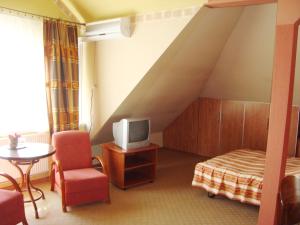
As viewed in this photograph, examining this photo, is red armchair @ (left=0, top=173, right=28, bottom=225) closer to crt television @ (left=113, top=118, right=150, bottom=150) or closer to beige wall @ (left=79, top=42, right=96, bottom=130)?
crt television @ (left=113, top=118, right=150, bottom=150)

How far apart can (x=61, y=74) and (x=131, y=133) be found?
4.57 ft

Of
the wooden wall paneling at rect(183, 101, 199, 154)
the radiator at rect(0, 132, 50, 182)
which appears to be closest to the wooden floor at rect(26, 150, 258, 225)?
the radiator at rect(0, 132, 50, 182)

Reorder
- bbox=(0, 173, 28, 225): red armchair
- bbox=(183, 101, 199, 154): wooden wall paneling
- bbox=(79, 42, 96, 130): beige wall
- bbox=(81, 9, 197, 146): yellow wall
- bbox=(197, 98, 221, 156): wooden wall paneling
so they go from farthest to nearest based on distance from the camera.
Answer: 1. bbox=(183, 101, 199, 154): wooden wall paneling
2. bbox=(197, 98, 221, 156): wooden wall paneling
3. bbox=(79, 42, 96, 130): beige wall
4. bbox=(81, 9, 197, 146): yellow wall
5. bbox=(0, 173, 28, 225): red armchair

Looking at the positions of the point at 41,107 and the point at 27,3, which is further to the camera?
the point at 41,107

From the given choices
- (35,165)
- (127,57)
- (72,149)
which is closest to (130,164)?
(72,149)

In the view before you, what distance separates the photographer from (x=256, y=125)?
5.53 m

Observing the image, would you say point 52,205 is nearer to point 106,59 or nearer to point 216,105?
point 106,59

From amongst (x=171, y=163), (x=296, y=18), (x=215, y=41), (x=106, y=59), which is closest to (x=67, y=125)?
(x=106, y=59)

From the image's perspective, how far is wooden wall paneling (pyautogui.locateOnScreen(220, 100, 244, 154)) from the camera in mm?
5745

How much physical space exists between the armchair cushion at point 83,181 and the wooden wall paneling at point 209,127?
3.02 metres

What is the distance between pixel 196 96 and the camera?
623cm

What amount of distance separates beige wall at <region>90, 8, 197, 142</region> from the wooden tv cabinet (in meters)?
0.59

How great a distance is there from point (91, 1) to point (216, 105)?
127 inches

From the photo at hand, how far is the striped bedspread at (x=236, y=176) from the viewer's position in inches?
145
